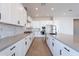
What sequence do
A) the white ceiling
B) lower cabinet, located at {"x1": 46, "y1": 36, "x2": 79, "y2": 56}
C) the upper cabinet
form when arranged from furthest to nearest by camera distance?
the white ceiling → the upper cabinet → lower cabinet, located at {"x1": 46, "y1": 36, "x2": 79, "y2": 56}

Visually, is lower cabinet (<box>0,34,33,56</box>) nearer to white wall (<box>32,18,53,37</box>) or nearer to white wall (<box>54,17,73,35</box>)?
white wall (<box>32,18,53,37</box>)

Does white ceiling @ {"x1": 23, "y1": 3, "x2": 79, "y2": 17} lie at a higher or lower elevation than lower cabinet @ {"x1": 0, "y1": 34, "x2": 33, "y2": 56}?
higher

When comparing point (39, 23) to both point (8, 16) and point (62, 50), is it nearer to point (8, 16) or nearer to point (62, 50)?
point (8, 16)

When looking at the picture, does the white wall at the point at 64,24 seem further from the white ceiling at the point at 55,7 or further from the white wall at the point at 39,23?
the white ceiling at the point at 55,7

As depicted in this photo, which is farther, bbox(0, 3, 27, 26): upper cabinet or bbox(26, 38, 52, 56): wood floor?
bbox(26, 38, 52, 56): wood floor

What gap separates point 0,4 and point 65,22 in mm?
10892

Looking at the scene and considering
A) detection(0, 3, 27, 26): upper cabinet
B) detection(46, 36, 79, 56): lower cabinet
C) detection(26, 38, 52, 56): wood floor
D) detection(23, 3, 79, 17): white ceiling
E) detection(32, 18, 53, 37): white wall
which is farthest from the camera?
detection(32, 18, 53, 37): white wall

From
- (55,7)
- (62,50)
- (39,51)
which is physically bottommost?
(39,51)

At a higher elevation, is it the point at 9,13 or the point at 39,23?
the point at 39,23

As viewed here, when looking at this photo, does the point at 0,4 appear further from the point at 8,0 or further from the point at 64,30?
the point at 64,30

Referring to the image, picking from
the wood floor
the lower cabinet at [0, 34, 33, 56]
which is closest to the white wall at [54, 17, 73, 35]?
the wood floor

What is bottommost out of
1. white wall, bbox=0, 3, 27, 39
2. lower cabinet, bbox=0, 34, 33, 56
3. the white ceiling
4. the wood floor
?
the wood floor

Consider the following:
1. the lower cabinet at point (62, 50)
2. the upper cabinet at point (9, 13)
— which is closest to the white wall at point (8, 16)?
the upper cabinet at point (9, 13)

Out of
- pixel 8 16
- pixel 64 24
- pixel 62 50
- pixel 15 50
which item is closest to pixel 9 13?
pixel 8 16
